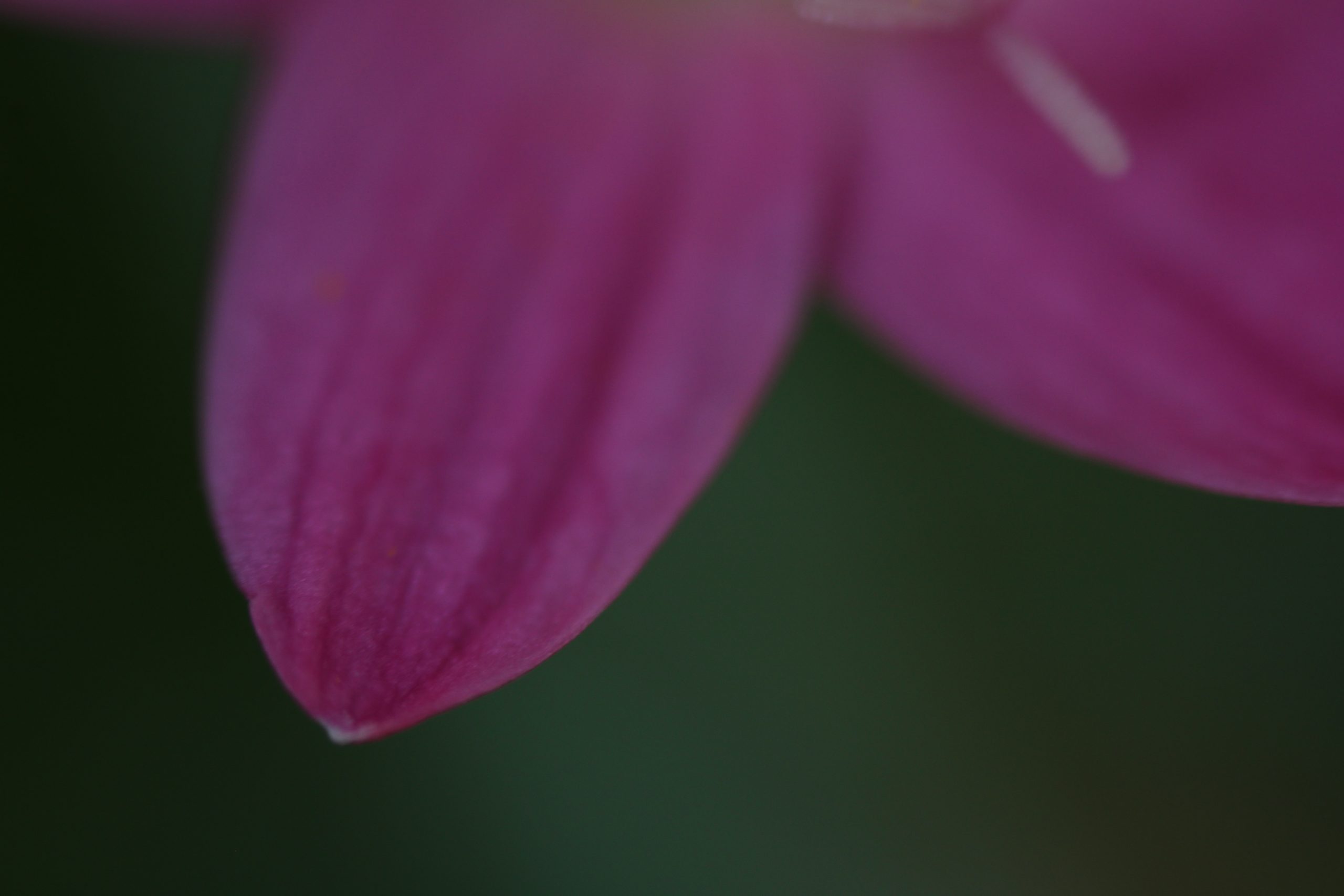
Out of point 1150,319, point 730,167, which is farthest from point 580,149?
point 1150,319

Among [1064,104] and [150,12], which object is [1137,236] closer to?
[1064,104]

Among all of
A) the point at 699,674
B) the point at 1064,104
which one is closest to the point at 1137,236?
the point at 1064,104

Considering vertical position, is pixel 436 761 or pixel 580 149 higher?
pixel 580 149

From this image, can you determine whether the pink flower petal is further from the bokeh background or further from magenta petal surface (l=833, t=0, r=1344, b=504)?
magenta petal surface (l=833, t=0, r=1344, b=504)

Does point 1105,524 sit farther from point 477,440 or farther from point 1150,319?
point 477,440

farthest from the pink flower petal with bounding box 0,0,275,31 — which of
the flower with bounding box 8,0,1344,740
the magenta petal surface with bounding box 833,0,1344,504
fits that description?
the magenta petal surface with bounding box 833,0,1344,504

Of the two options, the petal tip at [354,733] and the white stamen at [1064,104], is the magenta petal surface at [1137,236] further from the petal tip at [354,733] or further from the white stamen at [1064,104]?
the petal tip at [354,733]

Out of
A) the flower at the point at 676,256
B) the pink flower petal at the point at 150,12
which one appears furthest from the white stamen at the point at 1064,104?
the pink flower petal at the point at 150,12
